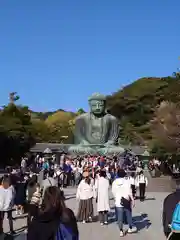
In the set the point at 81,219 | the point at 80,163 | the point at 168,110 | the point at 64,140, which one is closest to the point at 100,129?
the point at 168,110

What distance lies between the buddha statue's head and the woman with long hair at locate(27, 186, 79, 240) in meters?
32.3

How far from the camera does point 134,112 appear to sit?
66.6 meters

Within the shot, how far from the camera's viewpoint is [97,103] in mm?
36375

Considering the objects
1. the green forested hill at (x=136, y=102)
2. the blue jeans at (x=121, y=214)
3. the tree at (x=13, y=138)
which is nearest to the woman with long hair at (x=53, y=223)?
the blue jeans at (x=121, y=214)

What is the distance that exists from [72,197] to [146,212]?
4.62 metres

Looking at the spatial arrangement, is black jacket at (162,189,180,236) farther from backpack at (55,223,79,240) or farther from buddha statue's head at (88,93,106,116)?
buddha statue's head at (88,93,106,116)

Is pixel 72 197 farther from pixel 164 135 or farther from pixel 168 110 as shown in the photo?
pixel 168 110

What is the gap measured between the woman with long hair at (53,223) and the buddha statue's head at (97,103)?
106 feet

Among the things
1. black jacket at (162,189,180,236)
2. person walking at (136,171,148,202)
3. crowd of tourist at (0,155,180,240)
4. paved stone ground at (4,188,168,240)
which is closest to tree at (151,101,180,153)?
crowd of tourist at (0,155,180,240)

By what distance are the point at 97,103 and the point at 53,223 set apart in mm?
32577

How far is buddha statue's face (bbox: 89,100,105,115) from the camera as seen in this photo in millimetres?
36406

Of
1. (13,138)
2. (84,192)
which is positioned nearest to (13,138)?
(13,138)

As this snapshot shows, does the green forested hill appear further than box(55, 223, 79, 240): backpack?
Yes

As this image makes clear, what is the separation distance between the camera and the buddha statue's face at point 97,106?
36.4 m
